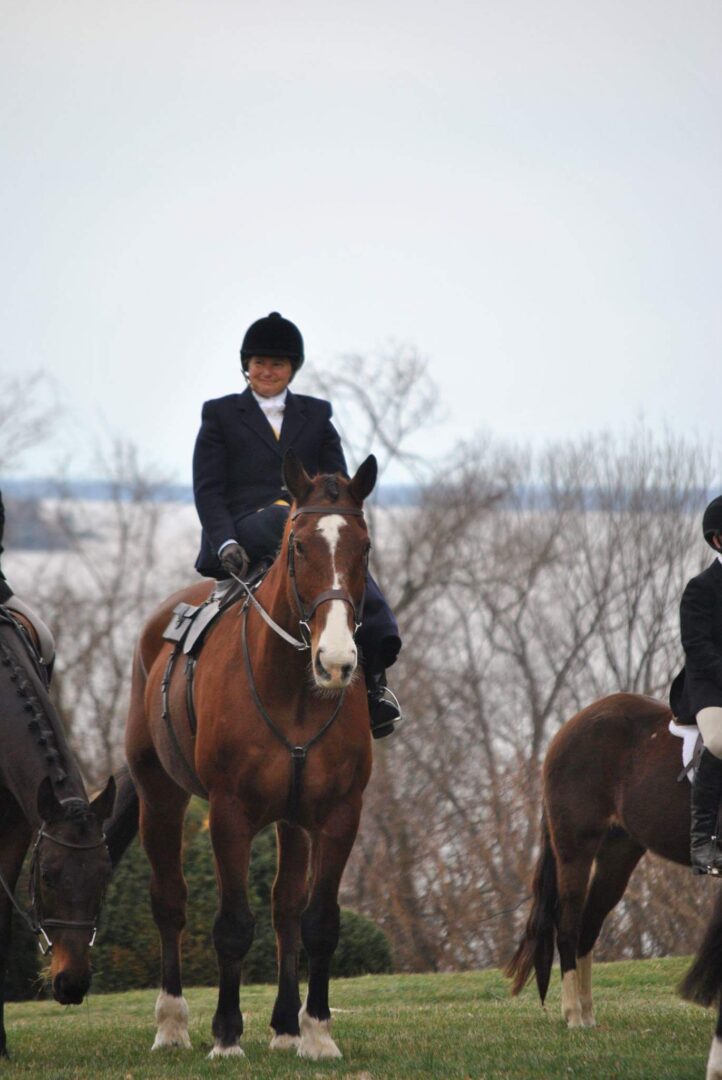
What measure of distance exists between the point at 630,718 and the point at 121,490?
1333 inches

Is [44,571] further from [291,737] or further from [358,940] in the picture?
[291,737]

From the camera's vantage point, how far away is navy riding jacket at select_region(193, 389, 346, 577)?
8625 mm

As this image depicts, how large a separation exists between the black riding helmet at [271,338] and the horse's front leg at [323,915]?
2721 millimetres

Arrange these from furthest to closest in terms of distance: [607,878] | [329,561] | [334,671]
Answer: [607,878] → [329,561] → [334,671]

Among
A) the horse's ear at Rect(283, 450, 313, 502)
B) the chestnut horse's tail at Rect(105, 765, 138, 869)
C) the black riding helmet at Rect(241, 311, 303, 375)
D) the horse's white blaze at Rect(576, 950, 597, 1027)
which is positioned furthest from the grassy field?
the black riding helmet at Rect(241, 311, 303, 375)

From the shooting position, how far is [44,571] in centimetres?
3856

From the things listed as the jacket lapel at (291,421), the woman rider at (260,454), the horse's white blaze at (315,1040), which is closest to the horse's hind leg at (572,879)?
the woman rider at (260,454)

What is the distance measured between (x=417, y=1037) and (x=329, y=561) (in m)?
3.05

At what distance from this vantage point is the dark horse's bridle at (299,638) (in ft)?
23.0

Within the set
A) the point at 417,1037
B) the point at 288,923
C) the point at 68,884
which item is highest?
the point at 68,884

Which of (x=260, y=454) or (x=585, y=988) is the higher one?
(x=260, y=454)

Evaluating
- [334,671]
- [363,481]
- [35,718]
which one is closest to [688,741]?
[363,481]

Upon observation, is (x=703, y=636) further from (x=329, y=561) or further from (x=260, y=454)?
(x=260, y=454)

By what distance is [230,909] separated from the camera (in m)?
7.55
